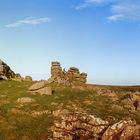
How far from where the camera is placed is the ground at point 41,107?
41.4 metres

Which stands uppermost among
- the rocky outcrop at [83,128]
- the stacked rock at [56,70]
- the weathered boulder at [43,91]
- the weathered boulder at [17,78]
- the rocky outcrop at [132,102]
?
the stacked rock at [56,70]

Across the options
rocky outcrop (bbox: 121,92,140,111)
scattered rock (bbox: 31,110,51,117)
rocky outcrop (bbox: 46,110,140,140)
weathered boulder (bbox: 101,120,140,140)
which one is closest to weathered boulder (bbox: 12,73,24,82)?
rocky outcrop (bbox: 121,92,140,111)

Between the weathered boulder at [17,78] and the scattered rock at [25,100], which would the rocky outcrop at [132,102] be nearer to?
the scattered rock at [25,100]

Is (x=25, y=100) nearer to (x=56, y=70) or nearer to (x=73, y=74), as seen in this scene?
(x=73, y=74)

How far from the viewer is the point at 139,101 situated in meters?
58.0

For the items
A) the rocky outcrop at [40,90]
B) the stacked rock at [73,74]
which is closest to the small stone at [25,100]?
the rocky outcrop at [40,90]

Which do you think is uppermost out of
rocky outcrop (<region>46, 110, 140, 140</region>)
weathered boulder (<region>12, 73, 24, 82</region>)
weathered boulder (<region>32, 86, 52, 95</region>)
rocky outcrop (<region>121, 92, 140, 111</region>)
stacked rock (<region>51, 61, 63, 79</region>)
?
stacked rock (<region>51, 61, 63, 79</region>)

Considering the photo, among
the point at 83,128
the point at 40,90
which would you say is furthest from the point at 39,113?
the point at 83,128

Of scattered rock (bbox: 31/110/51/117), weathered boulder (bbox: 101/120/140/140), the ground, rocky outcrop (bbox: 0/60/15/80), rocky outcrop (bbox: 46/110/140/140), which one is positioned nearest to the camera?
weathered boulder (bbox: 101/120/140/140)

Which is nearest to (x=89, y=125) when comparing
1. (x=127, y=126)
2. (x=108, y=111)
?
(x=127, y=126)

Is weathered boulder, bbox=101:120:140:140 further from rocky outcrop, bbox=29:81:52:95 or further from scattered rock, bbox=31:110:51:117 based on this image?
rocky outcrop, bbox=29:81:52:95

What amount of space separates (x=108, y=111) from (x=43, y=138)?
14.6m

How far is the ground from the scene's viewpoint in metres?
41.4

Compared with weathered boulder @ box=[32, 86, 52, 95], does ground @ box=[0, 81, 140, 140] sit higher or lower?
lower
